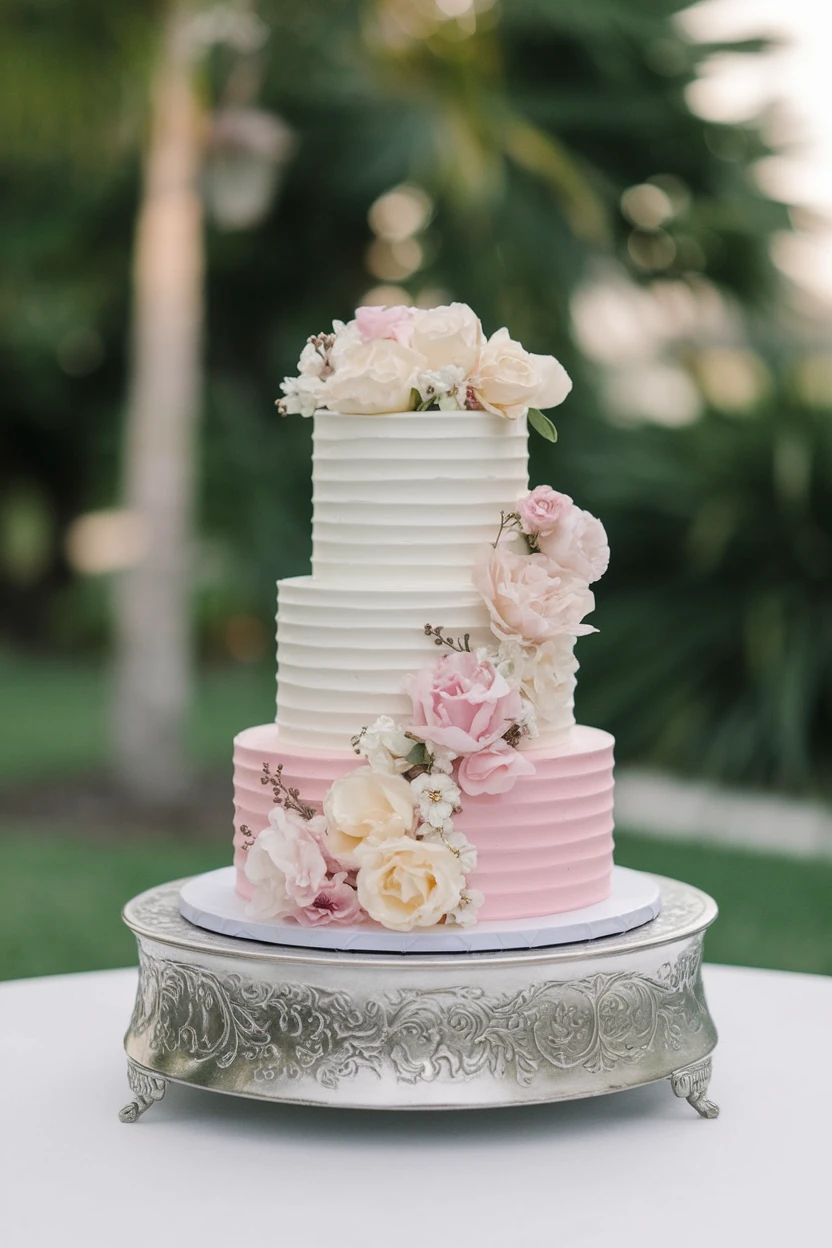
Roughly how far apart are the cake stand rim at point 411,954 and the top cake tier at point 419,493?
0.70m

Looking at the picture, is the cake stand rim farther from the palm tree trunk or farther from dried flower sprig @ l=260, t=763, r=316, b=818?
the palm tree trunk

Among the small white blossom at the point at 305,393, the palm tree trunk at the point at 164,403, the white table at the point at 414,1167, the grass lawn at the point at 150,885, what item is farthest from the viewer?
the palm tree trunk at the point at 164,403

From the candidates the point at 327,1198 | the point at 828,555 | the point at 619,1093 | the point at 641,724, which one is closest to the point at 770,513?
the point at 828,555

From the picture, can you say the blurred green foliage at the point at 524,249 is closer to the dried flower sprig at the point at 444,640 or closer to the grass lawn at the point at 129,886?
the grass lawn at the point at 129,886

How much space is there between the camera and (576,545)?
10.8 ft

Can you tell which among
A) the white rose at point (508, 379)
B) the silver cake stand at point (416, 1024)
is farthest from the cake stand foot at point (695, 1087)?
the white rose at point (508, 379)

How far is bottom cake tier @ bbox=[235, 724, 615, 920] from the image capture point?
3.22 meters

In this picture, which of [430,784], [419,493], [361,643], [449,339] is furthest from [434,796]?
[449,339]

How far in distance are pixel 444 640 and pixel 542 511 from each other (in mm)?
313

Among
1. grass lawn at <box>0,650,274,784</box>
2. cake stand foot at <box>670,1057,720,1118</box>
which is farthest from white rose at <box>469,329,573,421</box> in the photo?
grass lawn at <box>0,650,274,784</box>

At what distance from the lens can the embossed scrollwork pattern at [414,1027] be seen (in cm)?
307

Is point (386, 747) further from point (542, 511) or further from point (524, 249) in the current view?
point (524, 249)

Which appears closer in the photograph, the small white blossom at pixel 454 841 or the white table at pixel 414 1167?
the white table at pixel 414 1167

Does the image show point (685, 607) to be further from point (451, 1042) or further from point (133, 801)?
point (451, 1042)
